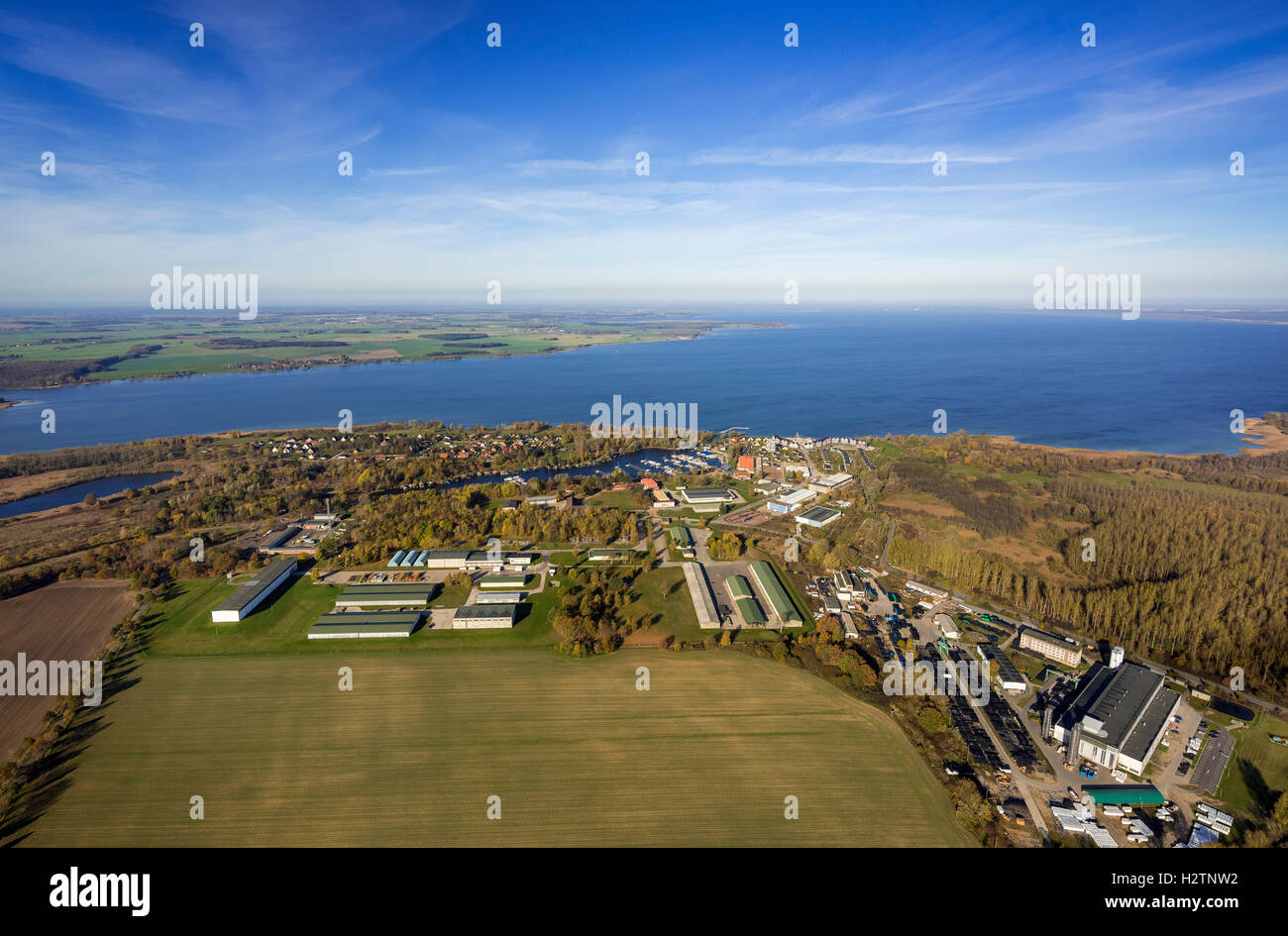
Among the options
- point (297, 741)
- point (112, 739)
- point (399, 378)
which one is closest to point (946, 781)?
point (297, 741)

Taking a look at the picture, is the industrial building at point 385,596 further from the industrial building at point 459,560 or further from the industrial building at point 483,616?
the industrial building at point 459,560

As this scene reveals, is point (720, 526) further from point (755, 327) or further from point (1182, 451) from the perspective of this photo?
point (755, 327)

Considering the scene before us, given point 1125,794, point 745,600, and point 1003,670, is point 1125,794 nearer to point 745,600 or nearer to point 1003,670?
point 1003,670

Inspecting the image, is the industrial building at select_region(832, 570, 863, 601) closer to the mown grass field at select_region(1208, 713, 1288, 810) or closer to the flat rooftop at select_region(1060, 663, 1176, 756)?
the flat rooftop at select_region(1060, 663, 1176, 756)

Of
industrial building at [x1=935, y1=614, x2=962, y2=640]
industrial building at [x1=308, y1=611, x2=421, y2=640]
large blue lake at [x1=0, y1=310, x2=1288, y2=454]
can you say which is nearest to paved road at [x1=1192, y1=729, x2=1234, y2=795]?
industrial building at [x1=935, y1=614, x2=962, y2=640]

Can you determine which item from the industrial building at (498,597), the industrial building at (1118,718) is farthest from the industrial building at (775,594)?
the industrial building at (498,597)
